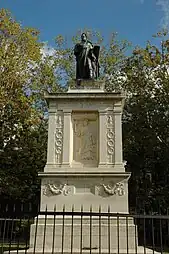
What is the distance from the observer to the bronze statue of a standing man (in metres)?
11.3

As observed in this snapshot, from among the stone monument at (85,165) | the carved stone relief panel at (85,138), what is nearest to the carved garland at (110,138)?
the stone monument at (85,165)

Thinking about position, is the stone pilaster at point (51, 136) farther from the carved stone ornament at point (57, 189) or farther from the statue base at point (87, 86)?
the statue base at point (87, 86)

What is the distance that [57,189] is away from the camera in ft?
29.9

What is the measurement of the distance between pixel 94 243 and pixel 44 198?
198 centimetres

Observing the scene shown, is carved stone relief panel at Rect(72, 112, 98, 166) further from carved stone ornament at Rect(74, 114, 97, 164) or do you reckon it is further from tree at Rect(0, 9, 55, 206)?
tree at Rect(0, 9, 55, 206)

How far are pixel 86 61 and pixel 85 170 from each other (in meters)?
4.31

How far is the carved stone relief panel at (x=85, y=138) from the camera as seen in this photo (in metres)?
9.75

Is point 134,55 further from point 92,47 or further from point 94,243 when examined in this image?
point 94,243

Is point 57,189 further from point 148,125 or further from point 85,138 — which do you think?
point 148,125

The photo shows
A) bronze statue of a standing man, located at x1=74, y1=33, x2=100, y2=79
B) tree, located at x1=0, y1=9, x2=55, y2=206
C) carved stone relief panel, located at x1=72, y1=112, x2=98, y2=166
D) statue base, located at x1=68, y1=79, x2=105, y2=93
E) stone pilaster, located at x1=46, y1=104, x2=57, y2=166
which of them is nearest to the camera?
stone pilaster, located at x1=46, y1=104, x2=57, y2=166

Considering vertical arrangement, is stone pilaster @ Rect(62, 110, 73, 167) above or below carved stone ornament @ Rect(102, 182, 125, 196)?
above

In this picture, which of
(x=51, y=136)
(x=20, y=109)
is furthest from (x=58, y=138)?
(x=20, y=109)

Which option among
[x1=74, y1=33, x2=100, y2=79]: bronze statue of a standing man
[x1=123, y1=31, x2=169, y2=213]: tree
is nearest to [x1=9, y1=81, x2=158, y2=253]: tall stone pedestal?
[x1=74, y1=33, x2=100, y2=79]: bronze statue of a standing man

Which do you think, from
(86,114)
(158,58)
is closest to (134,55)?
(158,58)
